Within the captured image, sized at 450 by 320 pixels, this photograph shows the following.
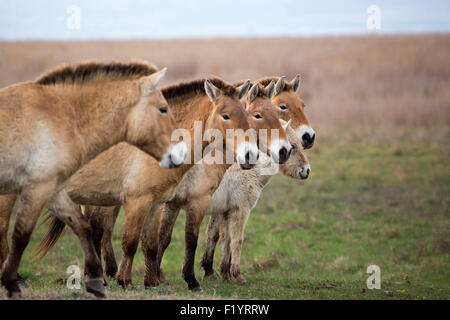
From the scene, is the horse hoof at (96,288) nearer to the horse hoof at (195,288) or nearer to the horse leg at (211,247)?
the horse hoof at (195,288)

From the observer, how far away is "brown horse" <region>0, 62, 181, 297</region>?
6.10 meters

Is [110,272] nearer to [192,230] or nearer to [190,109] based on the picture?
[192,230]

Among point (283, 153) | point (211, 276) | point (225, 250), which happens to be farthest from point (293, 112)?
point (211, 276)

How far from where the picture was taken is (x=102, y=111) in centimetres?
668

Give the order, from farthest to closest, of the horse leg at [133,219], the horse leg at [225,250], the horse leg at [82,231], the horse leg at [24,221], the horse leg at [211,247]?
the horse leg at [211,247] < the horse leg at [225,250] < the horse leg at [133,219] < the horse leg at [82,231] < the horse leg at [24,221]

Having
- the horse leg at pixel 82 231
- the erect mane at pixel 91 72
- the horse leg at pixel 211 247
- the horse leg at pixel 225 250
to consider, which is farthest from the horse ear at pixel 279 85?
the horse leg at pixel 82 231

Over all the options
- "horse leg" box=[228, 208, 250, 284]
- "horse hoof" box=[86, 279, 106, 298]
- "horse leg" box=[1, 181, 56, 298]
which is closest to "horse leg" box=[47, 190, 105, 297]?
"horse hoof" box=[86, 279, 106, 298]

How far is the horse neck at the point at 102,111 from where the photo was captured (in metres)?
6.62

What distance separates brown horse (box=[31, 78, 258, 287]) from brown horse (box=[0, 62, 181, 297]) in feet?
2.93

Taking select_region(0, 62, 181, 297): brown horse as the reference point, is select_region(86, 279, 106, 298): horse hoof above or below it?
below

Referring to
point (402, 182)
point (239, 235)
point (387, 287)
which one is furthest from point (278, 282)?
point (402, 182)

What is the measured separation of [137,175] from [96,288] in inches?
68.2

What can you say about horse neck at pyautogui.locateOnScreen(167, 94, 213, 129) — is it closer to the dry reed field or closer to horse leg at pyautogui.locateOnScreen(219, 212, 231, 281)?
the dry reed field

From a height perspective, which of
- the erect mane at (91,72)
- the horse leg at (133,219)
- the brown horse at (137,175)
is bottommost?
the horse leg at (133,219)
